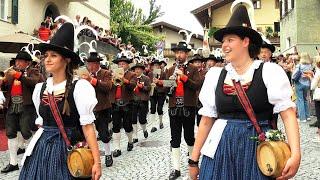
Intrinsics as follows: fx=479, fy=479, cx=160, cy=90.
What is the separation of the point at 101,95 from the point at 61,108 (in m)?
4.92

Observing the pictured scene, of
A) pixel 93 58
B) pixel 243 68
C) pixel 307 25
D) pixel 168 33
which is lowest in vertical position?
pixel 243 68

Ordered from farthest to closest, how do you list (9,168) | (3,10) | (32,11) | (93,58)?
(32,11), (3,10), (93,58), (9,168)

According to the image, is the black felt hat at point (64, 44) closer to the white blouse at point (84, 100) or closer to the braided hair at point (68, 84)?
the braided hair at point (68, 84)

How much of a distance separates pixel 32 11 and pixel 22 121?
36.7 feet

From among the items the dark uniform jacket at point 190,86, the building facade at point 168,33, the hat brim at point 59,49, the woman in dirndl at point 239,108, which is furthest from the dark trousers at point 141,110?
the building facade at point 168,33

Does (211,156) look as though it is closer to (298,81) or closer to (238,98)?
(238,98)

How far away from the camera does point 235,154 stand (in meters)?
3.35

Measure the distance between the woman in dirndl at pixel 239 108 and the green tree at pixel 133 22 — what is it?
33217mm

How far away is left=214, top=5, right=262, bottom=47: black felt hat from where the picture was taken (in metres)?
3.50

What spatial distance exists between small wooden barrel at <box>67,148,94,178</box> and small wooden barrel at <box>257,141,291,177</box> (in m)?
1.27

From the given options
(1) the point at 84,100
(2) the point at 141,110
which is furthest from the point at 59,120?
(2) the point at 141,110

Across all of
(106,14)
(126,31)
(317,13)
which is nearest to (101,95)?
(317,13)

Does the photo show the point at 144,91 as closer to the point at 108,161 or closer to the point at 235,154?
the point at 108,161

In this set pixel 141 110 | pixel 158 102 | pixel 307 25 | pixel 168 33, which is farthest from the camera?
pixel 168 33
